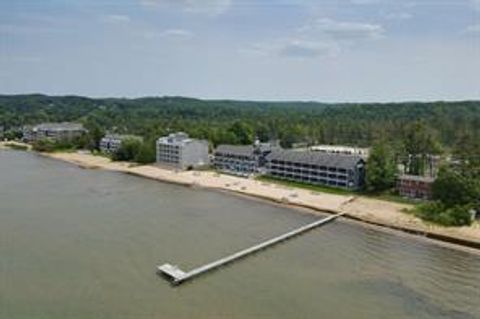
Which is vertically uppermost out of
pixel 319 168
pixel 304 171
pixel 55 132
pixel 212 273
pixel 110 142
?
pixel 55 132

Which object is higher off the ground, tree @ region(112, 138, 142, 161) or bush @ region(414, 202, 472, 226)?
tree @ region(112, 138, 142, 161)

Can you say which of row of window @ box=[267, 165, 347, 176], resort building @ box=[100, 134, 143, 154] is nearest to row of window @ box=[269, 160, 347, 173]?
row of window @ box=[267, 165, 347, 176]

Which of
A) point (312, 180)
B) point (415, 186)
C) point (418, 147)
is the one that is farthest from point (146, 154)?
point (415, 186)

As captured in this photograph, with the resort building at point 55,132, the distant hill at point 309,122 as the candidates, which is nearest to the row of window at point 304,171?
the distant hill at point 309,122

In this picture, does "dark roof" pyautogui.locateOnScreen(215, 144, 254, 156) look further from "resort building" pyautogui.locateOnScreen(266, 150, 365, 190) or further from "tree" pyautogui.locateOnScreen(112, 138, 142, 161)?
"tree" pyautogui.locateOnScreen(112, 138, 142, 161)

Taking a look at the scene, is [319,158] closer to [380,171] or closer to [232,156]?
[380,171]
